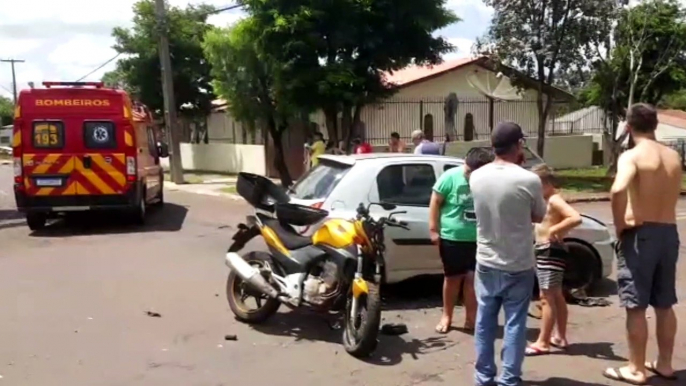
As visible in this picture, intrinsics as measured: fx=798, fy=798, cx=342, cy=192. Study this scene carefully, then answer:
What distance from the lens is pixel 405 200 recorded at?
25.8 ft

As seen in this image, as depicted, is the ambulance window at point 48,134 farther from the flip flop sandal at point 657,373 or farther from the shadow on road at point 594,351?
the flip flop sandal at point 657,373

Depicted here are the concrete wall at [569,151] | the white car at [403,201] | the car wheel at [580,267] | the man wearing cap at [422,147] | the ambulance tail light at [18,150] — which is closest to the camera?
the white car at [403,201]

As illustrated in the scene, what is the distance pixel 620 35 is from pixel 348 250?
1987cm

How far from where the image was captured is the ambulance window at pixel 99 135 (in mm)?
13547

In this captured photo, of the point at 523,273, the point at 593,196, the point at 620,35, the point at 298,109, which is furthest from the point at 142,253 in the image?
the point at 620,35

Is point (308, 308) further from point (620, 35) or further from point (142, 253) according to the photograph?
point (620, 35)

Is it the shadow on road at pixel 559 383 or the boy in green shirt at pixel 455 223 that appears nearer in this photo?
the shadow on road at pixel 559 383

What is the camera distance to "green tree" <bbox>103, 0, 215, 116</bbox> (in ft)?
108

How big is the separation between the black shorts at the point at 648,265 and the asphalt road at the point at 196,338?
2.22ft

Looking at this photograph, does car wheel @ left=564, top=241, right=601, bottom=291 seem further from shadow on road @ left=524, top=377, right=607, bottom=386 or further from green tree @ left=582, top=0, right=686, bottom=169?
green tree @ left=582, top=0, right=686, bottom=169

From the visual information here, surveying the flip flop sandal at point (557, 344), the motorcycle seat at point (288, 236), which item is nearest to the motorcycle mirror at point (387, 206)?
the motorcycle seat at point (288, 236)

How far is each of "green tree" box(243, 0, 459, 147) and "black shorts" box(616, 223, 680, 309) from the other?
46.2 feet

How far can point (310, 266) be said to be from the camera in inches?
257

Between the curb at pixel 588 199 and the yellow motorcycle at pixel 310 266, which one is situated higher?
the yellow motorcycle at pixel 310 266
